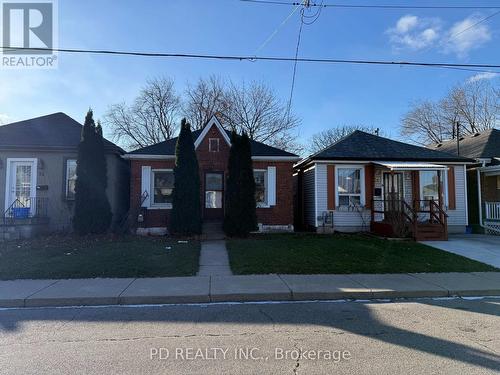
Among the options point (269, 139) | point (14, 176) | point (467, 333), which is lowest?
point (467, 333)

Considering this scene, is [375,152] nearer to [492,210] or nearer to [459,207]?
[459,207]

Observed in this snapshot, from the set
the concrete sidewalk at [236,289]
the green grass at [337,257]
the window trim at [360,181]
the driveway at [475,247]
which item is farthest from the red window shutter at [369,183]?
the concrete sidewalk at [236,289]

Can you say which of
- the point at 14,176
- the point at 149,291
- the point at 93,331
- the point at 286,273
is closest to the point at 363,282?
the point at 286,273

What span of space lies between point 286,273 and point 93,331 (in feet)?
15.0

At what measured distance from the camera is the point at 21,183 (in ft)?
48.3

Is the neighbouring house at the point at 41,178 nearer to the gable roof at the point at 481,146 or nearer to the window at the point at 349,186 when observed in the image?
the window at the point at 349,186

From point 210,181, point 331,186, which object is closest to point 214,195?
point 210,181

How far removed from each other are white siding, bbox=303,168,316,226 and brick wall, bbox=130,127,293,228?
1.21 metres

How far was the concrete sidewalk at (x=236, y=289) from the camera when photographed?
664 centimetres

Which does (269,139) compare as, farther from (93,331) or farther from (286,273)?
(93,331)

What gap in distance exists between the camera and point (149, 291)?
7004 mm

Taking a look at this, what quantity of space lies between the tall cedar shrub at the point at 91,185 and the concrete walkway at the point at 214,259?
4077mm

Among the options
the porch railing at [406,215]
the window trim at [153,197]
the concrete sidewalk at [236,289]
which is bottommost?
the concrete sidewalk at [236,289]

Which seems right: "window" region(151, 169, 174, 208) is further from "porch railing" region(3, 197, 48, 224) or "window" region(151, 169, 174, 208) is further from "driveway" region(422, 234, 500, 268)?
"driveway" region(422, 234, 500, 268)
